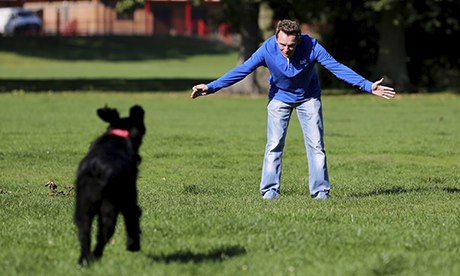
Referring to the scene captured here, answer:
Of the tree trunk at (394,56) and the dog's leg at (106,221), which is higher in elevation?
the dog's leg at (106,221)

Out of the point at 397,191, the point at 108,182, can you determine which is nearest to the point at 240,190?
the point at 397,191

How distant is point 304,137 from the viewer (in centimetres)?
1219

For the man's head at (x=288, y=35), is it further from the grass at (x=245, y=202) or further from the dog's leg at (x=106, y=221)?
the dog's leg at (x=106, y=221)

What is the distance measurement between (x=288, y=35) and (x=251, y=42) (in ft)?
95.1

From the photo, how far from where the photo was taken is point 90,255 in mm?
7527

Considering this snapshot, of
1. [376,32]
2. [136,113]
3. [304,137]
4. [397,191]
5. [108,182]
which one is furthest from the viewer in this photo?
[376,32]

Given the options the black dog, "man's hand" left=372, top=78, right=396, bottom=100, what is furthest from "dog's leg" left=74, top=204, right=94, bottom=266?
"man's hand" left=372, top=78, right=396, bottom=100

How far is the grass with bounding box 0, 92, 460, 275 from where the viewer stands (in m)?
7.82

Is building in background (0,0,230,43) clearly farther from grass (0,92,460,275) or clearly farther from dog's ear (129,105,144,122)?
dog's ear (129,105,144,122)

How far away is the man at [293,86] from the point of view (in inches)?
447

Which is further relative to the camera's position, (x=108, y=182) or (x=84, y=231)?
(x=84, y=231)

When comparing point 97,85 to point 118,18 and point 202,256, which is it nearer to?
point 202,256

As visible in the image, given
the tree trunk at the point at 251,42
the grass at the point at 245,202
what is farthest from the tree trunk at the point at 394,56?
the grass at the point at 245,202

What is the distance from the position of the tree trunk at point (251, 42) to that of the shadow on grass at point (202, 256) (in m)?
31.7
